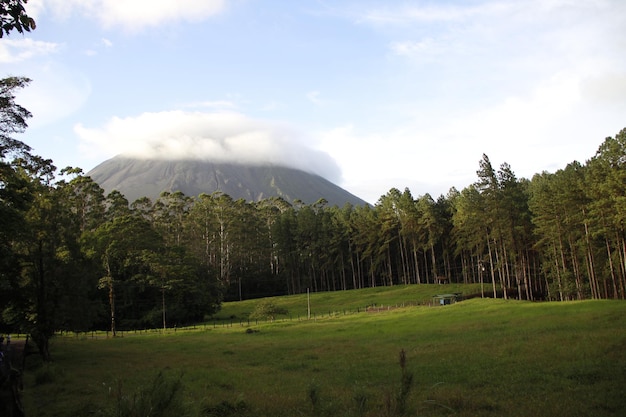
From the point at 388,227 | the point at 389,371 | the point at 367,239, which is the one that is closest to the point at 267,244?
the point at 367,239

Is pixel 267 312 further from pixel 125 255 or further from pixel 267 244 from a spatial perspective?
pixel 267 244

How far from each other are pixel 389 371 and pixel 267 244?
3814 inches

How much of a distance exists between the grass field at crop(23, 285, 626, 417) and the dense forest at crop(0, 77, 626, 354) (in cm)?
710

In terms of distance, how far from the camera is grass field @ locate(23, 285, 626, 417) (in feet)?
42.2

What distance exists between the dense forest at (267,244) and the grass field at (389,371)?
23.3 ft

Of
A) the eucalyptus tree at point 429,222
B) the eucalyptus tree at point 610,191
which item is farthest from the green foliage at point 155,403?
the eucalyptus tree at point 429,222

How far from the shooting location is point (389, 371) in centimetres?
1995

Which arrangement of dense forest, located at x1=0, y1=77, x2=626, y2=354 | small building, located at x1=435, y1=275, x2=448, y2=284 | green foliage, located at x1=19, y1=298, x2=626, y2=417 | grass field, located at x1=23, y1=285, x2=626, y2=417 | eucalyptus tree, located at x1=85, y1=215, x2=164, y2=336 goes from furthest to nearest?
small building, located at x1=435, y1=275, x2=448, y2=284
eucalyptus tree, located at x1=85, y1=215, x2=164, y2=336
dense forest, located at x1=0, y1=77, x2=626, y2=354
green foliage, located at x1=19, y1=298, x2=626, y2=417
grass field, located at x1=23, y1=285, x2=626, y2=417

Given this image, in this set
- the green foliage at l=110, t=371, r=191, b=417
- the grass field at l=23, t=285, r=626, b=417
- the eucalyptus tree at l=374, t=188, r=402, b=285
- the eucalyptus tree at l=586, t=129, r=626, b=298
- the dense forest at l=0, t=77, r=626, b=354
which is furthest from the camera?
the eucalyptus tree at l=374, t=188, r=402, b=285

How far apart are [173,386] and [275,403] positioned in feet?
22.0

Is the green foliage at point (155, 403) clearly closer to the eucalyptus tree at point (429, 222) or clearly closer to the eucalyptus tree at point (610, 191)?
the eucalyptus tree at point (610, 191)

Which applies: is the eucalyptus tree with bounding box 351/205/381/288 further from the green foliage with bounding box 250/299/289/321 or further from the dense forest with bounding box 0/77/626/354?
the green foliage with bounding box 250/299/289/321

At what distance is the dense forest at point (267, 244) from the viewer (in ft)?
103

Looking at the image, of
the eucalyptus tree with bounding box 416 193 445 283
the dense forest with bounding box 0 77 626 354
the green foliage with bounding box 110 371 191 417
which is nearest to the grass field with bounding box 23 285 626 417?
the green foliage with bounding box 110 371 191 417
